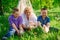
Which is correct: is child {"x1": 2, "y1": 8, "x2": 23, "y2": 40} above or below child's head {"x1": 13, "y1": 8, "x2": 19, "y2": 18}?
below

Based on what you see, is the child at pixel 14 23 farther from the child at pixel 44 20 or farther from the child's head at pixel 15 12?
the child at pixel 44 20

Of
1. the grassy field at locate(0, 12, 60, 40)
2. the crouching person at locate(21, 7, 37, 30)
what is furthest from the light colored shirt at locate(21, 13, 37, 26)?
the grassy field at locate(0, 12, 60, 40)

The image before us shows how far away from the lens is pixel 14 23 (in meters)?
2.60

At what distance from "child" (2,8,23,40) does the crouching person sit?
56mm

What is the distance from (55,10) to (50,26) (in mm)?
196

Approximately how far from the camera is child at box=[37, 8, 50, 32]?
8.75 feet

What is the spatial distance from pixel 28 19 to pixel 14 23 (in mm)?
168

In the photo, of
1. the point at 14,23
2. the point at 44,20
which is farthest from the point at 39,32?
the point at 14,23

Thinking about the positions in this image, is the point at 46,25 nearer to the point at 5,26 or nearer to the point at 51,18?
the point at 51,18

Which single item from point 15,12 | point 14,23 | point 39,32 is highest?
point 15,12

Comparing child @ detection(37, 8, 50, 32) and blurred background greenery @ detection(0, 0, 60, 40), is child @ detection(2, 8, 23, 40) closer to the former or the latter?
blurred background greenery @ detection(0, 0, 60, 40)

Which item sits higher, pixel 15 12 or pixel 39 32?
pixel 15 12

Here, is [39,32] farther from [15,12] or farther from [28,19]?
[15,12]

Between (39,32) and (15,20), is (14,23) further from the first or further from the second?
(39,32)
